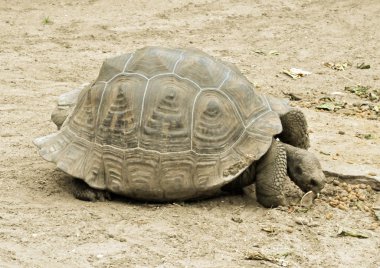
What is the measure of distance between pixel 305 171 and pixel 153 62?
119 cm

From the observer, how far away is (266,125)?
16.6 feet

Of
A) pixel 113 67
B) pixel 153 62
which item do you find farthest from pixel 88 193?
pixel 153 62

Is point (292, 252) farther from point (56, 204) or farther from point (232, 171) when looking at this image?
point (56, 204)

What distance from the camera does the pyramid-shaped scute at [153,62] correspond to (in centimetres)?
502

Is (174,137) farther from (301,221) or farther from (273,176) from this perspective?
(301,221)

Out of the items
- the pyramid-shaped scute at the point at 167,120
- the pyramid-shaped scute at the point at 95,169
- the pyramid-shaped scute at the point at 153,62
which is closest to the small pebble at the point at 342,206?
the pyramid-shaped scute at the point at 167,120

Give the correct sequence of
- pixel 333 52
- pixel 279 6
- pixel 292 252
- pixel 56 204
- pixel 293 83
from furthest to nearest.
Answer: pixel 279 6 < pixel 333 52 < pixel 293 83 < pixel 56 204 < pixel 292 252

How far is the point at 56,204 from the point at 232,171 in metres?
1.09

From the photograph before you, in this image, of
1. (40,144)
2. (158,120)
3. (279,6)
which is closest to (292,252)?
(158,120)

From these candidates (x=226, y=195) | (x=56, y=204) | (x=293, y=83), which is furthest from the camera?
(x=293, y=83)

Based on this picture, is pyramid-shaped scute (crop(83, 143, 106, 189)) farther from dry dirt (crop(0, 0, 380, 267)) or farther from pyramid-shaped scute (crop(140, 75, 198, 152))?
pyramid-shaped scute (crop(140, 75, 198, 152))

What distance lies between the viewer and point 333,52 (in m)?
9.61

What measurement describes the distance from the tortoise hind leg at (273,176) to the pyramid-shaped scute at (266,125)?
9 cm

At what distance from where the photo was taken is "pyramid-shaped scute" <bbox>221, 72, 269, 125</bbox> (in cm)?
504
